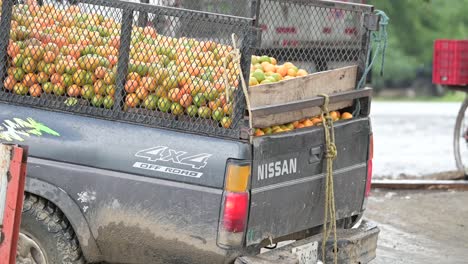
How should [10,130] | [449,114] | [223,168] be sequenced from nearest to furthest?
[223,168] < [10,130] < [449,114]

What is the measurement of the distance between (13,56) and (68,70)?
36 cm

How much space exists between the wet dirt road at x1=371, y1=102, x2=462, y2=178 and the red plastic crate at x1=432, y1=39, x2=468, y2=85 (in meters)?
1.91

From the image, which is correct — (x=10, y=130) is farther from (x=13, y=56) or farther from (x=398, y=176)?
(x=398, y=176)

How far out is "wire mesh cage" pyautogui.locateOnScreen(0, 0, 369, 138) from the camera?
5.98m

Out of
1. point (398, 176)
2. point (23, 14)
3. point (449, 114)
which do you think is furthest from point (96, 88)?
point (449, 114)

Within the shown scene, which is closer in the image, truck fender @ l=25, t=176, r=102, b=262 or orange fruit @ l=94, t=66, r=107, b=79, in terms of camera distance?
truck fender @ l=25, t=176, r=102, b=262

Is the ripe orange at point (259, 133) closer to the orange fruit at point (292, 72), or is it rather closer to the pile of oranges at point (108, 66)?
the pile of oranges at point (108, 66)

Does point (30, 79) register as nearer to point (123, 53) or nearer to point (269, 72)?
point (123, 53)

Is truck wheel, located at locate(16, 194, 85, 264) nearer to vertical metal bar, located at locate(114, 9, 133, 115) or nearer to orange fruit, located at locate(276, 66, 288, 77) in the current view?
vertical metal bar, located at locate(114, 9, 133, 115)

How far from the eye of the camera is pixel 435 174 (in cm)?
1307

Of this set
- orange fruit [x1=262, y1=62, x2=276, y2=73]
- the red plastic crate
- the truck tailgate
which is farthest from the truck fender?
the red plastic crate

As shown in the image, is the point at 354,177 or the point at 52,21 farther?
the point at 354,177

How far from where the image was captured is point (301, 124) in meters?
6.58

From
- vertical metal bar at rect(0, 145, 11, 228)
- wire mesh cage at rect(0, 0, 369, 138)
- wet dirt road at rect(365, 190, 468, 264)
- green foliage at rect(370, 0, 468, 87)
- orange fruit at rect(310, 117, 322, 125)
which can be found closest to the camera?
vertical metal bar at rect(0, 145, 11, 228)
